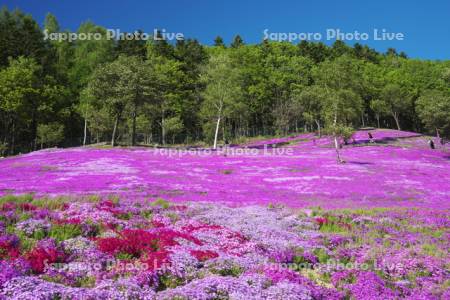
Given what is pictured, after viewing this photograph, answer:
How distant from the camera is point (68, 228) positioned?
42.4ft

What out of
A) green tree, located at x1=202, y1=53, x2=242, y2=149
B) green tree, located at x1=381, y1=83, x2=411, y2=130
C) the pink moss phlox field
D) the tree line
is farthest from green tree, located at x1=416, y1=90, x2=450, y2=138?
green tree, located at x1=381, y1=83, x2=411, y2=130

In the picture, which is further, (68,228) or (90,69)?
(90,69)

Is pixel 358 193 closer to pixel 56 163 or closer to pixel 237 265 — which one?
pixel 237 265

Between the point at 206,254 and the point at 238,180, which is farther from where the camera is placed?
the point at 238,180

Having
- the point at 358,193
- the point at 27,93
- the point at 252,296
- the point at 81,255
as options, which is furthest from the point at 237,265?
the point at 27,93

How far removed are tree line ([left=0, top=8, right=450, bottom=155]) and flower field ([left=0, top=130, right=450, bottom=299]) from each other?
27.3 m

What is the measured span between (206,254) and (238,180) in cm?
2127

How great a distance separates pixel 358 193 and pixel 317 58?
127830 millimetres

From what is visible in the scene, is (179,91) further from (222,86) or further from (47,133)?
(47,133)

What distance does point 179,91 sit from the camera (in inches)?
4134

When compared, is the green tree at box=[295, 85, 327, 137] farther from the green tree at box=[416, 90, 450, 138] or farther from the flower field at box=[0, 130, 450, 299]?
the flower field at box=[0, 130, 450, 299]

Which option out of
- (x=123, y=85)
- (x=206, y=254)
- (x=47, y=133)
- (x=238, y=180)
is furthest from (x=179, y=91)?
(x=206, y=254)

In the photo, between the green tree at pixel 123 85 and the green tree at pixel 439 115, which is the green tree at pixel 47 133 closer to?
the green tree at pixel 123 85

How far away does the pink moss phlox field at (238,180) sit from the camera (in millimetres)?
25406
